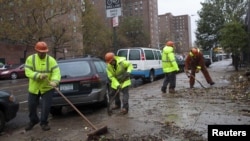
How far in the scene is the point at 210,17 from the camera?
49.3m

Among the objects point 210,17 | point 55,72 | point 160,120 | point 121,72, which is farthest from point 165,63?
point 210,17

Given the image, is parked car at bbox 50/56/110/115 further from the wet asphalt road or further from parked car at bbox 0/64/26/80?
parked car at bbox 0/64/26/80

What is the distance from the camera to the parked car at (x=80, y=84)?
33.8ft

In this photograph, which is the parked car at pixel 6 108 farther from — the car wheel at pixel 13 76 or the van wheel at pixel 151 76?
the car wheel at pixel 13 76

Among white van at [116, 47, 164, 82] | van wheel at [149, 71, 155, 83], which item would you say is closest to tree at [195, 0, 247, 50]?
van wheel at [149, 71, 155, 83]

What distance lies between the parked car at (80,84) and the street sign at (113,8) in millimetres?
3134

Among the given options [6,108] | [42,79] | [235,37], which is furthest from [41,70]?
[235,37]

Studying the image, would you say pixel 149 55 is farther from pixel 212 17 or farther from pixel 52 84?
pixel 212 17

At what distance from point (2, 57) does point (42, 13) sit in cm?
1553

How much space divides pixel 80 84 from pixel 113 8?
4.27 metres

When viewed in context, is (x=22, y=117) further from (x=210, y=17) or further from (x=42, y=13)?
(x=210, y=17)

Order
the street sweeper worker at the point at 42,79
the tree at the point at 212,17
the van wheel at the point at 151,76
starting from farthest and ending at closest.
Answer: the tree at the point at 212,17 < the van wheel at the point at 151,76 < the street sweeper worker at the point at 42,79

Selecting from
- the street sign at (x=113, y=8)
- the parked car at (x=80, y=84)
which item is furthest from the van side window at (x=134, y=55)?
the parked car at (x=80, y=84)

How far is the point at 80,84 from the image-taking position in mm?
10336
